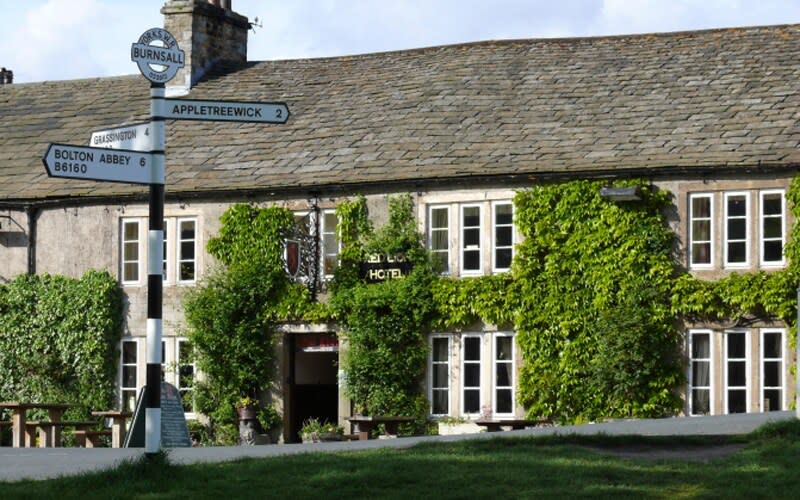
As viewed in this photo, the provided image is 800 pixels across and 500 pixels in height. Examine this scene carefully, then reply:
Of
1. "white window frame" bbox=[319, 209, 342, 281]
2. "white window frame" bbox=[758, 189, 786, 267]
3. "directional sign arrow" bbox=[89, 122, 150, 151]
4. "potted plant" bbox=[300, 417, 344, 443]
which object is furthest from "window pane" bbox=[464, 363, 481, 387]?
"directional sign arrow" bbox=[89, 122, 150, 151]

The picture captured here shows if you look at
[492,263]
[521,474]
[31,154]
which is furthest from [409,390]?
[521,474]

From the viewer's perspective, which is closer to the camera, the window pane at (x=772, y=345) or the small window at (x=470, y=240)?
the window pane at (x=772, y=345)

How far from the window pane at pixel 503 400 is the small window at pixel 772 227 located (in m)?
5.36

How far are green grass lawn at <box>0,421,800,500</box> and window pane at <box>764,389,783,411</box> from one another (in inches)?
486

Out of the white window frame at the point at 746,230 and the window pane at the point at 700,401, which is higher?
the white window frame at the point at 746,230

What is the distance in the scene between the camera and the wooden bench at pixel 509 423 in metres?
28.9

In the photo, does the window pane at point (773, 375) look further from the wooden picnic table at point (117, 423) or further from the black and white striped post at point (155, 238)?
the black and white striped post at point (155, 238)

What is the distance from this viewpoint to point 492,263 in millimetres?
31375

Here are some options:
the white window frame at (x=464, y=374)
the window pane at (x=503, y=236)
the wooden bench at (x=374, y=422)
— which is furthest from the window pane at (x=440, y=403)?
the window pane at (x=503, y=236)

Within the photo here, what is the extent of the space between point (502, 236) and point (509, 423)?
403 cm

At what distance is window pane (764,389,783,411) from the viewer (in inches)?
1130

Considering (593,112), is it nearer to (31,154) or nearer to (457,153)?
(457,153)

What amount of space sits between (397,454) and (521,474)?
225cm

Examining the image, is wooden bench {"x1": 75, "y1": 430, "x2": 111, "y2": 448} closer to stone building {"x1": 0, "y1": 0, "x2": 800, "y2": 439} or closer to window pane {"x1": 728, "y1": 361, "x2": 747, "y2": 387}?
stone building {"x1": 0, "y1": 0, "x2": 800, "y2": 439}
